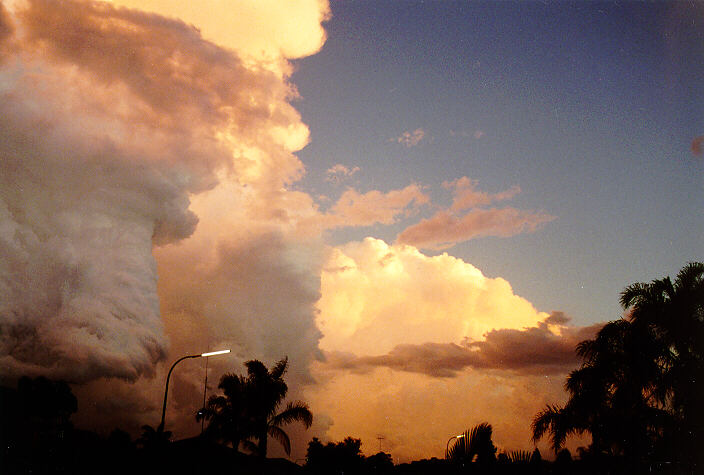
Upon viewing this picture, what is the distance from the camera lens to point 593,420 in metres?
19.2

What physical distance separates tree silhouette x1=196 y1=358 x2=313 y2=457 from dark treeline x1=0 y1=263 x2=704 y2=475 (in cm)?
8

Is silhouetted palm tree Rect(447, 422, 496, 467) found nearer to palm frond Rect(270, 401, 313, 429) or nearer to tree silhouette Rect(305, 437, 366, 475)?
palm frond Rect(270, 401, 313, 429)

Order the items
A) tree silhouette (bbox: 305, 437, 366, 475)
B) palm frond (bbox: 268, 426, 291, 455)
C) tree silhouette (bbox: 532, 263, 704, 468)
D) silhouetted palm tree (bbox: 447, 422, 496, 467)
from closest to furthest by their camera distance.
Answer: silhouetted palm tree (bbox: 447, 422, 496, 467)
tree silhouette (bbox: 532, 263, 704, 468)
palm frond (bbox: 268, 426, 291, 455)
tree silhouette (bbox: 305, 437, 366, 475)

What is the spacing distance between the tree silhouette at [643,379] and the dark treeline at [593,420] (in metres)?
0.04

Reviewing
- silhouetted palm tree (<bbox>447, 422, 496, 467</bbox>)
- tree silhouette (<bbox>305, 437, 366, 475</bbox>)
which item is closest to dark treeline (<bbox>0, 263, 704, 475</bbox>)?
silhouetted palm tree (<bbox>447, 422, 496, 467</bbox>)

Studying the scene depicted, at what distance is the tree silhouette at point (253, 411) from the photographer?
131 feet

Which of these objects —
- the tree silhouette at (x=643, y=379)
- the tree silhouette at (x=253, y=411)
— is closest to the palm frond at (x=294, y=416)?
the tree silhouette at (x=253, y=411)

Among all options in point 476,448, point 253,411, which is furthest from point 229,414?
point 476,448

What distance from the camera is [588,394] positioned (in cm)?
2100

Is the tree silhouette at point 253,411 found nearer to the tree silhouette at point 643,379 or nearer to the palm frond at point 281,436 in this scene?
the palm frond at point 281,436

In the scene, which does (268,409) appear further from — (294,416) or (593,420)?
(593,420)

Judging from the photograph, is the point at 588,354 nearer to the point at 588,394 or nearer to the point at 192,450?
the point at 588,394

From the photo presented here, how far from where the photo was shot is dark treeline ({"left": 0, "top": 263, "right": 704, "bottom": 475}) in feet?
38.1

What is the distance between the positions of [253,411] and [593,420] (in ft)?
91.1
